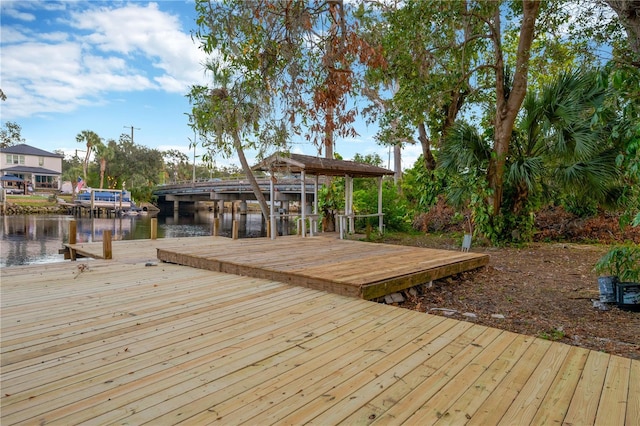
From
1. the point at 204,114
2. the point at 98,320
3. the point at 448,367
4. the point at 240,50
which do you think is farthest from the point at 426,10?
the point at 98,320

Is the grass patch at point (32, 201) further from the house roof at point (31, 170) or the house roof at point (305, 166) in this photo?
the house roof at point (305, 166)

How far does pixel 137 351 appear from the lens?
2594mm

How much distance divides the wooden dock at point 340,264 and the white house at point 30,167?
49.0 m

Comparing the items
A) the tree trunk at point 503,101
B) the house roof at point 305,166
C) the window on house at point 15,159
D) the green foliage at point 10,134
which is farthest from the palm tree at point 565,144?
the green foliage at point 10,134

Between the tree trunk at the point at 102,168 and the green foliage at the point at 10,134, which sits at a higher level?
the green foliage at the point at 10,134

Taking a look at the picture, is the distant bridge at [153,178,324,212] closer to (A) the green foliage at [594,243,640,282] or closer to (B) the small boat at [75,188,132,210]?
(B) the small boat at [75,188,132,210]

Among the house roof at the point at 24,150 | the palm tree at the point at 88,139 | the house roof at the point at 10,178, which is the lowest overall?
the house roof at the point at 10,178

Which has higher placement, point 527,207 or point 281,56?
point 281,56

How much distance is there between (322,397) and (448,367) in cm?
93

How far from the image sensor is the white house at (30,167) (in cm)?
4428

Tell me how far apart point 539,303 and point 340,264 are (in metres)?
2.58

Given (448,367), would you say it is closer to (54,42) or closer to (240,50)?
(240,50)

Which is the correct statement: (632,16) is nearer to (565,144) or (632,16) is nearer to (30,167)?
(565,144)

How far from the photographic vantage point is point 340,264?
5.40 metres
